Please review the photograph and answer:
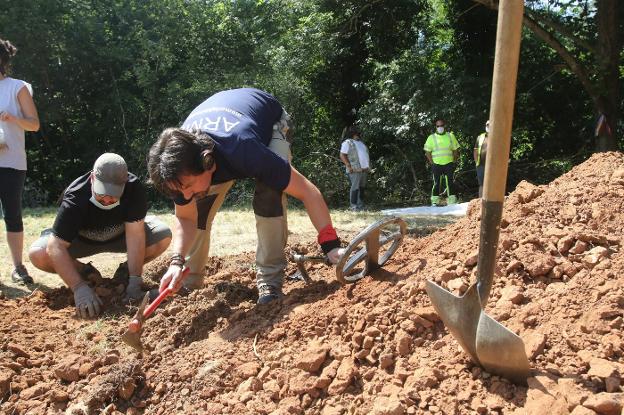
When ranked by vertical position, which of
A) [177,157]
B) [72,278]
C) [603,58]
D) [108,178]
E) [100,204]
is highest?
[603,58]

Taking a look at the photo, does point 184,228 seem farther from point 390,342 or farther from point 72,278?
point 390,342

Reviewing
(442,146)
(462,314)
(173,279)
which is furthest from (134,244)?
(442,146)

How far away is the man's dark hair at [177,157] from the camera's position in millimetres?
2734

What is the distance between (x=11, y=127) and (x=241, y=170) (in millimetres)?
2354

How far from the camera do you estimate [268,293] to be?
3268 mm

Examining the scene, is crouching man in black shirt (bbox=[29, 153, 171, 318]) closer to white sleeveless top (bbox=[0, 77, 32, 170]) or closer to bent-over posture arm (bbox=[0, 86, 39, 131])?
white sleeveless top (bbox=[0, 77, 32, 170])

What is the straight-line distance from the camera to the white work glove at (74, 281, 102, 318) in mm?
3553

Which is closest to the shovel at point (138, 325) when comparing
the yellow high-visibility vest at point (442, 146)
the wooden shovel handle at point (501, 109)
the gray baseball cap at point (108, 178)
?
the gray baseball cap at point (108, 178)

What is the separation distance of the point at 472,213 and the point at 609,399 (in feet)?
5.64

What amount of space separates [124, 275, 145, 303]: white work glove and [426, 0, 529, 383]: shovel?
2298 mm

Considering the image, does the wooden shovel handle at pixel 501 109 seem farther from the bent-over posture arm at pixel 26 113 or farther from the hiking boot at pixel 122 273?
the bent-over posture arm at pixel 26 113

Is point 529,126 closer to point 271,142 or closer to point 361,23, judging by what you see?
point 361,23

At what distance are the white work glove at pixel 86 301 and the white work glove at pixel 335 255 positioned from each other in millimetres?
1595

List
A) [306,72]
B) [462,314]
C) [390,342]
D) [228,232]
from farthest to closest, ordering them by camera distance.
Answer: [306,72]
[228,232]
[390,342]
[462,314]
